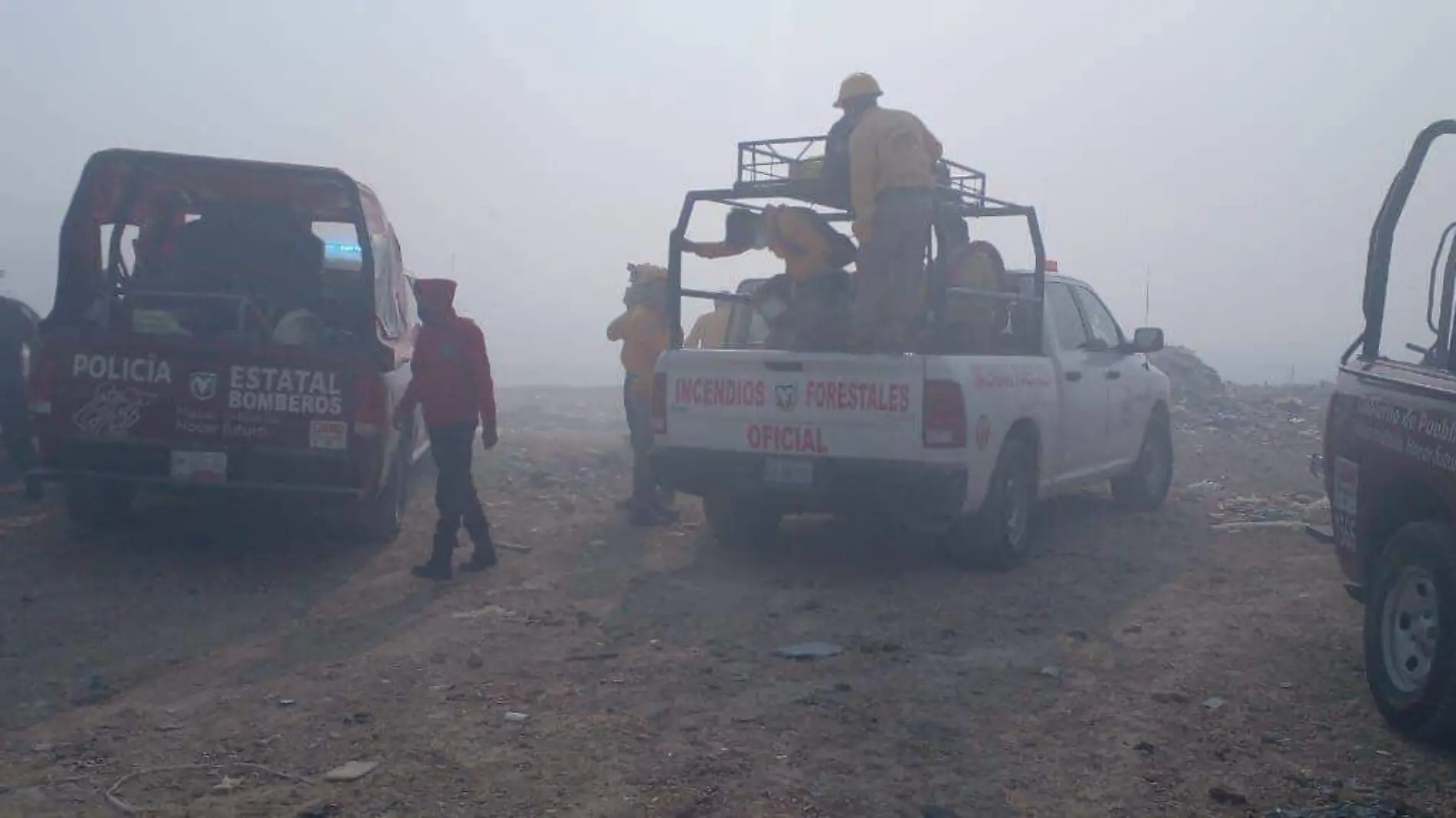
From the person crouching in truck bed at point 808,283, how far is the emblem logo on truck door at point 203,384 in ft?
11.0

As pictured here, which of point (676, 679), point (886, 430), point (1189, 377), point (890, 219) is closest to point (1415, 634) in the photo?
point (676, 679)

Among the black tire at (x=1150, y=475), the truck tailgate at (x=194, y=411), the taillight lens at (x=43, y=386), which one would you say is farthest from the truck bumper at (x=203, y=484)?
the black tire at (x=1150, y=475)

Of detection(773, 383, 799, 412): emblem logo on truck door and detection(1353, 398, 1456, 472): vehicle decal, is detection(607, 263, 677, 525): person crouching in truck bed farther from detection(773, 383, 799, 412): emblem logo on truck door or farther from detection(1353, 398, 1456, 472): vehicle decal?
detection(1353, 398, 1456, 472): vehicle decal

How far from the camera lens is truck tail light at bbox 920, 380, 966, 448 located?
25.6ft

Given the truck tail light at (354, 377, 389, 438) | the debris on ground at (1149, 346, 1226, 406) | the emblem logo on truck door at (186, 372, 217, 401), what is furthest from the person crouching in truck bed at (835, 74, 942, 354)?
the debris on ground at (1149, 346, 1226, 406)

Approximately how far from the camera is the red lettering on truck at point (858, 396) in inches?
311

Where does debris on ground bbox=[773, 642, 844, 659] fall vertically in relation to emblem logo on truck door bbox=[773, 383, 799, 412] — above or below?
below

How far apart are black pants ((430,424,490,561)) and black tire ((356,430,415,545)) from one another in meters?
0.65

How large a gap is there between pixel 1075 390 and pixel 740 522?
96.9 inches

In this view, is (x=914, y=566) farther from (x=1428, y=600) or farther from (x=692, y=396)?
(x=1428, y=600)

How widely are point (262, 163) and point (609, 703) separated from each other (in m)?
5.00

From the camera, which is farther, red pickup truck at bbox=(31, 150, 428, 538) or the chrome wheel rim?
red pickup truck at bbox=(31, 150, 428, 538)

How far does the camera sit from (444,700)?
19.2ft

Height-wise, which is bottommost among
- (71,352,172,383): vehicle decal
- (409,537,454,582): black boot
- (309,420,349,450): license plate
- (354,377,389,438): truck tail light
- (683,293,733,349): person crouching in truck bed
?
(409,537,454,582): black boot
